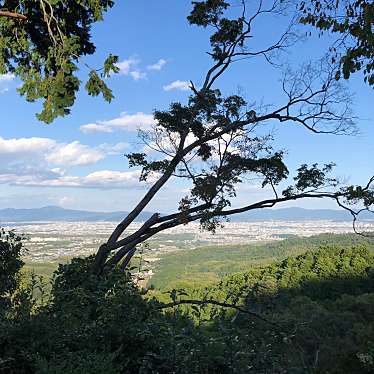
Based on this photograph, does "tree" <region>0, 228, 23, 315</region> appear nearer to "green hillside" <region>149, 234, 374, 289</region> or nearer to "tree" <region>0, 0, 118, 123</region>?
"tree" <region>0, 0, 118, 123</region>

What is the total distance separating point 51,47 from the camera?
4.58 meters

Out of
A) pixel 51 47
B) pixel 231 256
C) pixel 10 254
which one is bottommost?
pixel 231 256

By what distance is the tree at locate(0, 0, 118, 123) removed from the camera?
4375 millimetres

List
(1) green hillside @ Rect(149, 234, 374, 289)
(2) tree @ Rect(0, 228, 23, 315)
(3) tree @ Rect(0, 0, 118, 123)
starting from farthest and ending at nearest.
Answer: (1) green hillside @ Rect(149, 234, 374, 289)
(2) tree @ Rect(0, 228, 23, 315)
(3) tree @ Rect(0, 0, 118, 123)

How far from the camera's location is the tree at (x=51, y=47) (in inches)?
172

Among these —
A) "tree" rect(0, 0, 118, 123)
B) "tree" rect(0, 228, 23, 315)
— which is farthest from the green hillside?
"tree" rect(0, 0, 118, 123)

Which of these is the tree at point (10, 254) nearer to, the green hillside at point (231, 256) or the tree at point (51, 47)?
the tree at point (51, 47)

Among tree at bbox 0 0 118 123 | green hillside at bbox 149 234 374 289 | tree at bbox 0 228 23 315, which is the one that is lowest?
green hillside at bbox 149 234 374 289

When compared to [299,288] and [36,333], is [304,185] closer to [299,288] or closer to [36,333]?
[36,333]

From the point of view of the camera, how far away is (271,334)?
3588 millimetres

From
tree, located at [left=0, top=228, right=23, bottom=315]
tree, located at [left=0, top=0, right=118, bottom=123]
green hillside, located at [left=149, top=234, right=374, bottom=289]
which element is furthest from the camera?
green hillside, located at [left=149, top=234, right=374, bottom=289]

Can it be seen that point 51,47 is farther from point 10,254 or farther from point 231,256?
point 231,256

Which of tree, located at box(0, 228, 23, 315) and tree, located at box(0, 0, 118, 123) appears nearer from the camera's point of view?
tree, located at box(0, 0, 118, 123)

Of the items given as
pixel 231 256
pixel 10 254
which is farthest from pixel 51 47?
pixel 231 256
